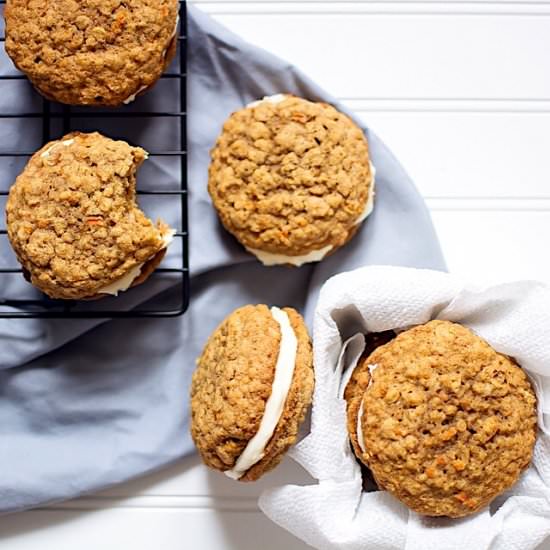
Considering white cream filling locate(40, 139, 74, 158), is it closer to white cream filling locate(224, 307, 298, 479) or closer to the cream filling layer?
the cream filling layer

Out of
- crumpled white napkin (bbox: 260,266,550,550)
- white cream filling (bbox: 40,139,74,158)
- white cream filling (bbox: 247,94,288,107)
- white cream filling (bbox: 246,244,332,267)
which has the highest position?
white cream filling (bbox: 247,94,288,107)

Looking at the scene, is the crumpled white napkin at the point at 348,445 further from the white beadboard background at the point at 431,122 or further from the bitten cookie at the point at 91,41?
the bitten cookie at the point at 91,41

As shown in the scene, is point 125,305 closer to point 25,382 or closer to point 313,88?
point 25,382

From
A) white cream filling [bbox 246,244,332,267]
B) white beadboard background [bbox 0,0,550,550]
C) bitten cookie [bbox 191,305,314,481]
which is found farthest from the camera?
white beadboard background [bbox 0,0,550,550]

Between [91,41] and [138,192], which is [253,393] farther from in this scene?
[91,41]

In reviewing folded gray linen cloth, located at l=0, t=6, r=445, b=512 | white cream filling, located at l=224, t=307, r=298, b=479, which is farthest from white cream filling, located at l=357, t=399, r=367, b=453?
folded gray linen cloth, located at l=0, t=6, r=445, b=512

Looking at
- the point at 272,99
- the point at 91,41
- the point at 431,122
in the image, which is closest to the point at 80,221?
the point at 91,41

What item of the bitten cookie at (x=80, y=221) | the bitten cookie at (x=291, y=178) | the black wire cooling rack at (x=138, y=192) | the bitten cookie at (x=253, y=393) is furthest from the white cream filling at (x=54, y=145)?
the bitten cookie at (x=253, y=393)
